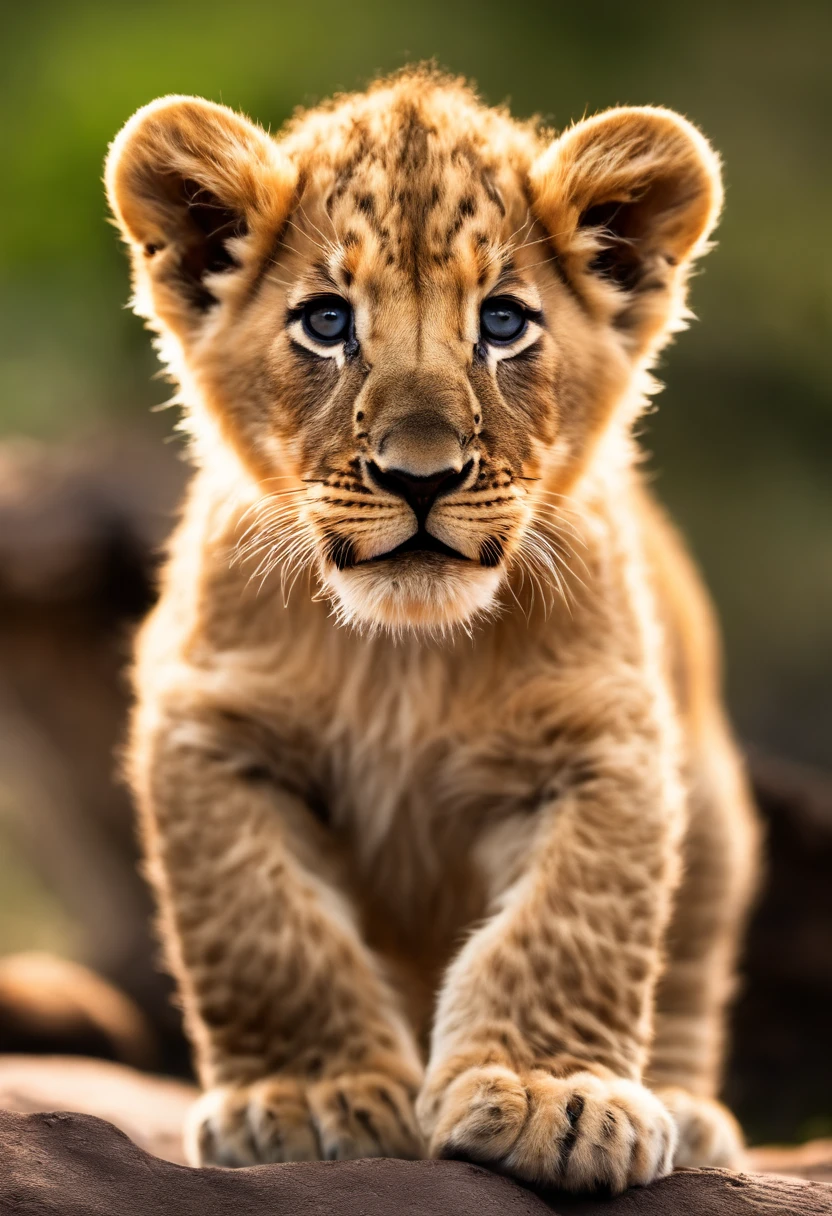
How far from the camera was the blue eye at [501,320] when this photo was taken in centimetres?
276

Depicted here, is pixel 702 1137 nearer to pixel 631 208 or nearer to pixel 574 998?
pixel 574 998

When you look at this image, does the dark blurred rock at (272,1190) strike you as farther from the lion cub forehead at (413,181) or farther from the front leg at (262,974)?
the lion cub forehead at (413,181)

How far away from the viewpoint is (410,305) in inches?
105

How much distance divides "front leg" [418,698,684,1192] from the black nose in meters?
0.62

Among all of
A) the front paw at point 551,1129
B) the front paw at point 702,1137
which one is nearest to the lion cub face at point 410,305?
the front paw at point 551,1129

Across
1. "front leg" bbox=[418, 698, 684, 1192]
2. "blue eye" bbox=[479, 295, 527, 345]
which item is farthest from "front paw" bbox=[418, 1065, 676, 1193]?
"blue eye" bbox=[479, 295, 527, 345]

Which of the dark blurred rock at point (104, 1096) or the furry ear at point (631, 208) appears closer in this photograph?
the furry ear at point (631, 208)

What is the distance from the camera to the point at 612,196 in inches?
117

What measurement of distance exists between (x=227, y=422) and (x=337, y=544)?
19.4 inches

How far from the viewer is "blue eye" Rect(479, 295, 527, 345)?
108 inches

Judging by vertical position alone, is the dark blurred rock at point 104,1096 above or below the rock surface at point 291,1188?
below

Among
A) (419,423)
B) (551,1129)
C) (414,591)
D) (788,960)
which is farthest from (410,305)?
(788,960)

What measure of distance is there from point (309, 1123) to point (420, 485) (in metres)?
1.07

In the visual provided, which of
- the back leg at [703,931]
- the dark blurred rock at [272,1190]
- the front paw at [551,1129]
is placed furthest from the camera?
the back leg at [703,931]
